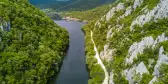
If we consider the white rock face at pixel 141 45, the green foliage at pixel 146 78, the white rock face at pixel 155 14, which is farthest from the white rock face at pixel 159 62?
the white rock face at pixel 155 14

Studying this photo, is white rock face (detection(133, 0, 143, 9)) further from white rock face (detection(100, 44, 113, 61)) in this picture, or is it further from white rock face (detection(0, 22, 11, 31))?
white rock face (detection(0, 22, 11, 31))

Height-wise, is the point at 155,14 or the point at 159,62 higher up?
the point at 155,14

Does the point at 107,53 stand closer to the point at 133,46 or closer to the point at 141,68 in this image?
the point at 133,46

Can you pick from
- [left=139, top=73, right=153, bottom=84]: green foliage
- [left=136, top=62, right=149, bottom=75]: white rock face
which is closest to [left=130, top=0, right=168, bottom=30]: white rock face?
[left=136, top=62, right=149, bottom=75]: white rock face

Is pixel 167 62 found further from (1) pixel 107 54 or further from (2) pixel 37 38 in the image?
(2) pixel 37 38

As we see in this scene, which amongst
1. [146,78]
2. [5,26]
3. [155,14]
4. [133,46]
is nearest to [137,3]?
[155,14]
